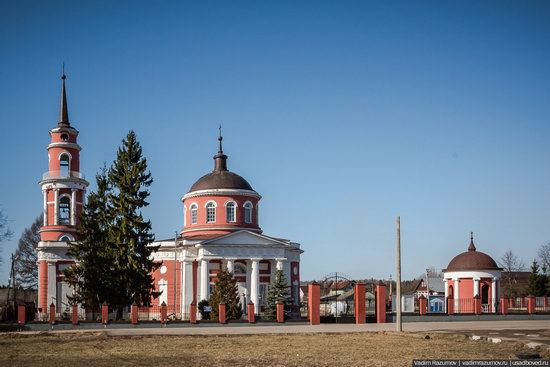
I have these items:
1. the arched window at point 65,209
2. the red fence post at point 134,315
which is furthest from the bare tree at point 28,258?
the red fence post at point 134,315

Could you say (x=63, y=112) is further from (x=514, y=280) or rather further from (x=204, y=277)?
(x=514, y=280)

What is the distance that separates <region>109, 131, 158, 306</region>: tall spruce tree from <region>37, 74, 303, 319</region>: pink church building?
6550 mm

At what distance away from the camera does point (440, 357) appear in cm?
2003

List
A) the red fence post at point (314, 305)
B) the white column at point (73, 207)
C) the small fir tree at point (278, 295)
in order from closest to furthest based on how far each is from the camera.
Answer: the red fence post at point (314, 305) < the small fir tree at point (278, 295) < the white column at point (73, 207)

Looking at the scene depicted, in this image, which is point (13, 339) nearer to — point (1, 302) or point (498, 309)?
point (1, 302)

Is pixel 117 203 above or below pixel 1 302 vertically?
above

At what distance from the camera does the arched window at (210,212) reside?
56.6m

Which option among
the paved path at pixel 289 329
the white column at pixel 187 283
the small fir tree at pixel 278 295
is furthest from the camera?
the white column at pixel 187 283

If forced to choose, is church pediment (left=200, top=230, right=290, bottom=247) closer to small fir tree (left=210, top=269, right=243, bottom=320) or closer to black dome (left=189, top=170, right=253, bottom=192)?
black dome (left=189, top=170, right=253, bottom=192)

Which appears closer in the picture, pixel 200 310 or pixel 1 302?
pixel 200 310

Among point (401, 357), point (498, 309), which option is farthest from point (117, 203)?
point (401, 357)

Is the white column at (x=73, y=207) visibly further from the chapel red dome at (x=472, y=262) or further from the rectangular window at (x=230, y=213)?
the chapel red dome at (x=472, y=262)

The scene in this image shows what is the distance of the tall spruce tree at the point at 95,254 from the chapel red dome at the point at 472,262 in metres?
26.1

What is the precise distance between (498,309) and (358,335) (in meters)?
21.2
